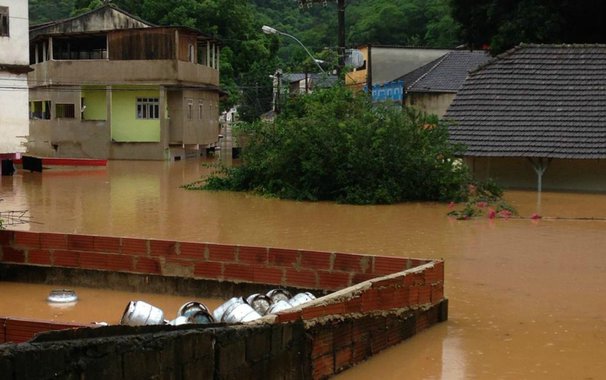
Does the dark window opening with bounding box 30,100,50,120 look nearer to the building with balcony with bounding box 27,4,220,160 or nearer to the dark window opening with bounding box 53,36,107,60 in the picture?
the building with balcony with bounding box 27,4,220,160

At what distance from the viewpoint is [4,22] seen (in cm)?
2895

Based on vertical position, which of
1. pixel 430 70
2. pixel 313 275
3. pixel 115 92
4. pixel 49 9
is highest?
pixel 49 9

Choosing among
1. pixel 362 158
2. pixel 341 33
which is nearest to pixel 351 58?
pixel 341 33

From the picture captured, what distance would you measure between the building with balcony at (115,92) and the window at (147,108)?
0.15 feet

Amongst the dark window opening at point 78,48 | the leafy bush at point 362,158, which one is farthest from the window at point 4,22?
the dark window opening at point 78,48

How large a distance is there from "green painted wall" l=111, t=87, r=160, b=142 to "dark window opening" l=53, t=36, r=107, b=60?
2.09 m

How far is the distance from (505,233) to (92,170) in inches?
785

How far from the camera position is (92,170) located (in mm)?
32688

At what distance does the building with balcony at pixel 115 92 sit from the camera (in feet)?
130

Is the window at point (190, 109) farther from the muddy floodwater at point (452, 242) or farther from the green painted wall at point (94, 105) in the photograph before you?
the muddy floodwater at point (452, 242)

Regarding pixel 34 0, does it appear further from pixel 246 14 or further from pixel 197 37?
pixel 197 37

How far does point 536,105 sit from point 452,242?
11.2 m

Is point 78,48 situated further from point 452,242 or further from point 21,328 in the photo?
point 21,328

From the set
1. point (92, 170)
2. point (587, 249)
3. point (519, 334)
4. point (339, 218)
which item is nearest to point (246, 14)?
point (92, 170)
